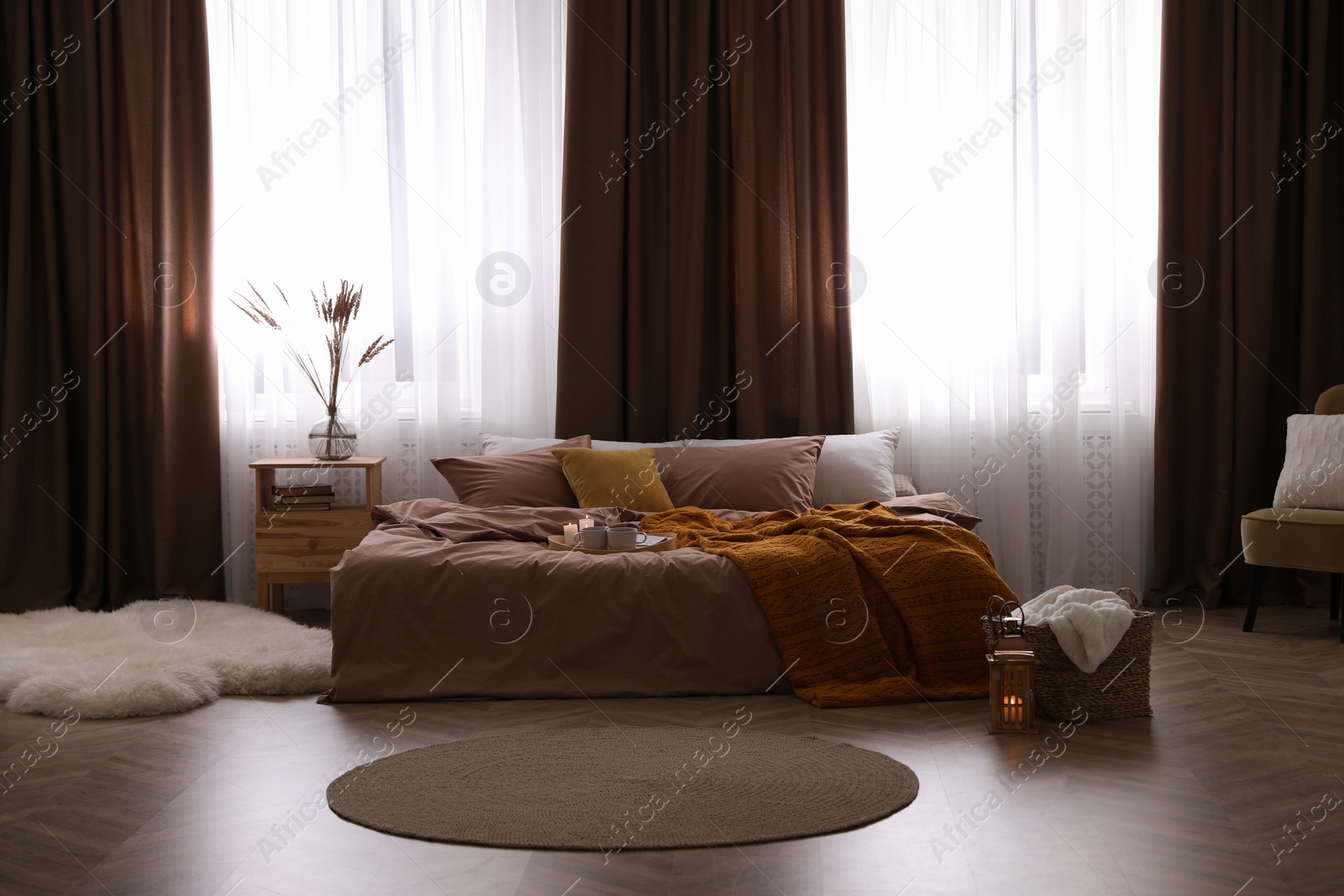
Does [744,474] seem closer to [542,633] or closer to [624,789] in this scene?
[542,633]

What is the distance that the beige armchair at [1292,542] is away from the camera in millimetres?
3613

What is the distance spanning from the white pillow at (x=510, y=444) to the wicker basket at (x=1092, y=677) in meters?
2.03

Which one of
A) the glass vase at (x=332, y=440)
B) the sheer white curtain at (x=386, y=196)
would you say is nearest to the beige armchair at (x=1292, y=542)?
the sheer white curtain at (x=386, y=196)

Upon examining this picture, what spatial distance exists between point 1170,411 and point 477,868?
11.3 feet

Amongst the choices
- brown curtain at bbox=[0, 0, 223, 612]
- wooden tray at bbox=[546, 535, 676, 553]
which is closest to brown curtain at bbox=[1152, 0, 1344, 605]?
wooden tray at bbox=[546, 535, 676, 553]

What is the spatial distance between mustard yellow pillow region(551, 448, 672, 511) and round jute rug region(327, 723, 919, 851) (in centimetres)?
124

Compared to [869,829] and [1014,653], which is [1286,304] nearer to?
[1014,653]

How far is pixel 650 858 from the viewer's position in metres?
1.98

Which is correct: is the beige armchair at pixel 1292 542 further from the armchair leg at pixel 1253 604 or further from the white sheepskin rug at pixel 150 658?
the white sheepskin rug at pixel 150 658

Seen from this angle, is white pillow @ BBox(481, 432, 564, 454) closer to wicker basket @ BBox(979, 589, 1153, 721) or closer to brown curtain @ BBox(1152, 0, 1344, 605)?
wicker basket @ BBox(979, 589, 1153, 721)

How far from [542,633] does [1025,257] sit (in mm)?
2655

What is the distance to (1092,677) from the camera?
2766mm

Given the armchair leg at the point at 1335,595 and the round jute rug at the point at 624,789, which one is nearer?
the round jute rug at the point at 624,789

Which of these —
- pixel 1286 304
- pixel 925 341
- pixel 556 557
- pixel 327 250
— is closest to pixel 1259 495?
pixel 1286 304
